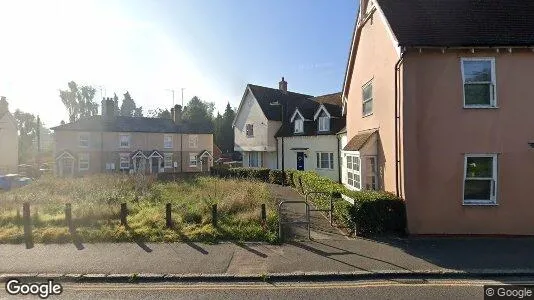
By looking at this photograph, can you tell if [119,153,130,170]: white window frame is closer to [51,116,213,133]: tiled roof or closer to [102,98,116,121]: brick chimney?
[51,116,213,133]: tiled roof

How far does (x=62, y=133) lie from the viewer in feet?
110

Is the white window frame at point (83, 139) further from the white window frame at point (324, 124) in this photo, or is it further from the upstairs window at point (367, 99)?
the upstairs window at point (367, 99)

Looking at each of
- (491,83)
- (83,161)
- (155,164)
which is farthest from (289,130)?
(83,161)

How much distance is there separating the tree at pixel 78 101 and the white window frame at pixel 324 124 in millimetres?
76861

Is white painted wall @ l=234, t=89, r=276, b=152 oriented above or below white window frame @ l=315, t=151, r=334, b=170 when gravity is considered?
above

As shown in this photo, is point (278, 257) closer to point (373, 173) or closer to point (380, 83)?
point (373, 173)

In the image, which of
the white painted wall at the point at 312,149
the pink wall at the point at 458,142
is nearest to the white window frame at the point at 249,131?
the white painted wall at the point at 312,149

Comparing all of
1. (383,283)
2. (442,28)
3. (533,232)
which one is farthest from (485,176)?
(383,283)

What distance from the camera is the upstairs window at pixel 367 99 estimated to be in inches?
502

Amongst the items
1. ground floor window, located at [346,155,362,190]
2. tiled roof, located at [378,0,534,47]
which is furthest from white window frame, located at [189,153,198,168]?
tiled roof, located at [378,0,534,47]

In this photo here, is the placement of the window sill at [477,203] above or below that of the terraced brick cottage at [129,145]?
below

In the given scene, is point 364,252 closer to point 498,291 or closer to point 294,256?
point 294,256

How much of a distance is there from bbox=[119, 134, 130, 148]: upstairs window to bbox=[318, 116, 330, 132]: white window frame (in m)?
24.3

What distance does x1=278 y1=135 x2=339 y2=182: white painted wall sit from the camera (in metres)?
23.2
